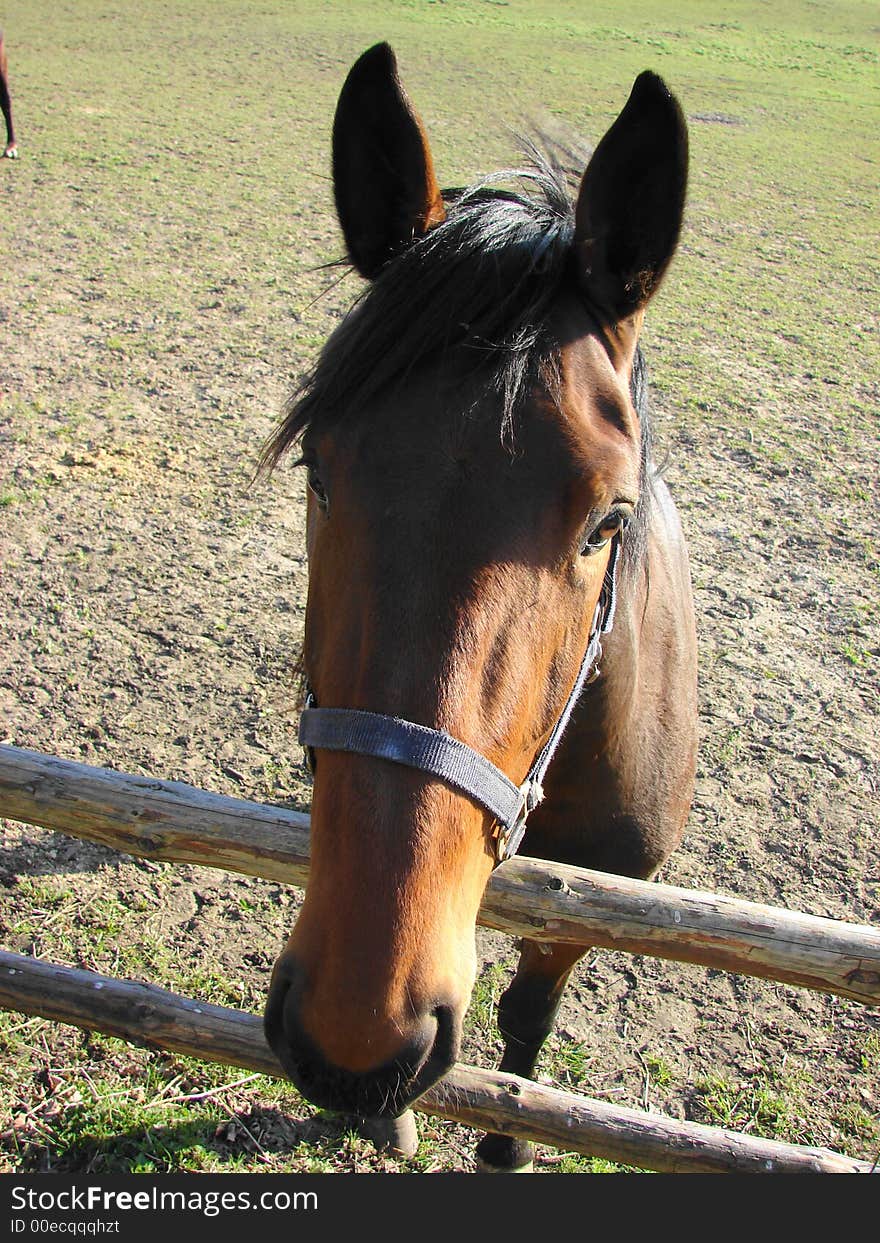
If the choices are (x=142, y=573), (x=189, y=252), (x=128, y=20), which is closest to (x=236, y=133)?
(x=189, y=252)

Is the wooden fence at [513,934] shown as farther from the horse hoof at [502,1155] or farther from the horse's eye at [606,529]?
the horse's eye at [606,529]

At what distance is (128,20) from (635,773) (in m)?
22.9

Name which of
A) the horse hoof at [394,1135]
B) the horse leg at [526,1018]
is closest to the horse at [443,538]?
the horse leg at [526,1018]

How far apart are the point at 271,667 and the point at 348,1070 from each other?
11.1ft

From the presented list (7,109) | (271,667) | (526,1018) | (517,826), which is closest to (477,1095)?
(526,1018)

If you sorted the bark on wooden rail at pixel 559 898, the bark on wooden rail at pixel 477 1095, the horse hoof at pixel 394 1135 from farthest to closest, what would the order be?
the horse hoof at pixel 394 1135, the bark on wooden rail at pixel 477 1095, the bark on wooden rail at pixel 559 898

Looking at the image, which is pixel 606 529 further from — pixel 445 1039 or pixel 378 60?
pixel 378 60

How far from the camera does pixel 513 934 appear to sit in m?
2.17

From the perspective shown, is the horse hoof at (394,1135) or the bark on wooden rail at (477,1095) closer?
the bark on wooden rail at (477,1095)

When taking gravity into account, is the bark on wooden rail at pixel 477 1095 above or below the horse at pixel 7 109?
below

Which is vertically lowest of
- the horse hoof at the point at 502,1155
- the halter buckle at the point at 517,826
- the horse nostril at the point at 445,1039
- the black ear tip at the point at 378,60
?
the horse hoof at the point at 502,1155

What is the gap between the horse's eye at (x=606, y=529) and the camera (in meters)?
1.67

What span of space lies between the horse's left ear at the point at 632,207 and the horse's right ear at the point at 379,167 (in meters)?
0.34

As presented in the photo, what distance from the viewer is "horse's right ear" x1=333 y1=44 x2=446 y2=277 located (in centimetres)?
188
